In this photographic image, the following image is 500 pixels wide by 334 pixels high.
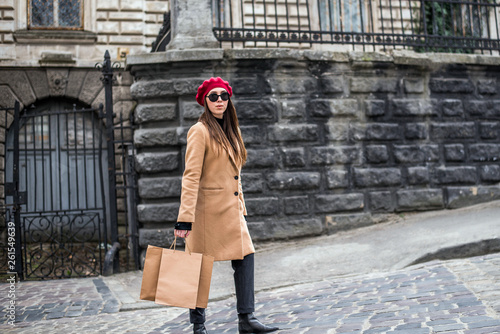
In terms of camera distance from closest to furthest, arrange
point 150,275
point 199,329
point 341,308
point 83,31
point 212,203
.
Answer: point 150,275 → point 199,329 → point 212,203 → point 341,308 → point 83,31

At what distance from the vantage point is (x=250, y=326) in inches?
144

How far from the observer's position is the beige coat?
3.67 m

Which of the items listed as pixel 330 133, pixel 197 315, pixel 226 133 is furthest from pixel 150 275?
pixel 330 133

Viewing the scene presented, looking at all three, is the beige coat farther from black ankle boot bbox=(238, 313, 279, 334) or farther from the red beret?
black ankle boot bbox=(238, 313, 279, 334)

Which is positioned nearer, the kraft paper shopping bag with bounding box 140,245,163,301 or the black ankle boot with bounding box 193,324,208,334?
the kraft paper shopping bag with bounding box 140,245,163,301

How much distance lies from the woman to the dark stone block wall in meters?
2.99

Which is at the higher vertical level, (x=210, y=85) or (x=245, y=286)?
(x=210, y=85)

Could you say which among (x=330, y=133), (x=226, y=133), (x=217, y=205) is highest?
(x=330, y=133)

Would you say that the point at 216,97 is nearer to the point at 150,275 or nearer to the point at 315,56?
the point at 150,275

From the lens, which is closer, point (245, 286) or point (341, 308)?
point (245, 286)

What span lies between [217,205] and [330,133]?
12.4ft

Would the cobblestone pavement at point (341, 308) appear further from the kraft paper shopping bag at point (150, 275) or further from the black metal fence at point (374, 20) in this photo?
the black metal fence at point (374, 20)

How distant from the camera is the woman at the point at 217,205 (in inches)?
143

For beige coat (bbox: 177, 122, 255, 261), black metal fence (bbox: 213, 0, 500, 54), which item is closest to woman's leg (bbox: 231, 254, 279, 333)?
beige coat (bbox: 177, 122, 255, 261)
